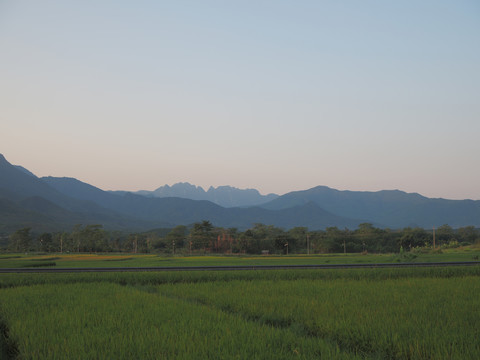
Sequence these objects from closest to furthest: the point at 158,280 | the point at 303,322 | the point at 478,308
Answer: the point at 303,322, the point at 478,308, the point at 158,280

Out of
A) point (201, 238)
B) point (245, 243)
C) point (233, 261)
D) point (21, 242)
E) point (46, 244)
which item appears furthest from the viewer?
point (21, 242)

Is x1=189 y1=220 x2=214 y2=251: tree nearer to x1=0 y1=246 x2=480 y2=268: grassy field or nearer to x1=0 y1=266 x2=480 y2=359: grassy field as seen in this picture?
x1=0 y1=246 x2=480 y2=268: grassy field

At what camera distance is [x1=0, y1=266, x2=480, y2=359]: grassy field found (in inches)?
288

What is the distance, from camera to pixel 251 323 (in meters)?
9.66

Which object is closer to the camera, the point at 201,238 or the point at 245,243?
the point at 245,243

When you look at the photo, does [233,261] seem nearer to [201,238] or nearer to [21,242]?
→ [201,238]

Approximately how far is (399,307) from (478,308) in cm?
231

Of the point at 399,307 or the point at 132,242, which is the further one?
the point at 132,242

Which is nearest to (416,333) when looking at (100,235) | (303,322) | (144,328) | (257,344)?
(303,322)

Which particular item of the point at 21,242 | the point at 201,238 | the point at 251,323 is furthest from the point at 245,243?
the point at 251,323

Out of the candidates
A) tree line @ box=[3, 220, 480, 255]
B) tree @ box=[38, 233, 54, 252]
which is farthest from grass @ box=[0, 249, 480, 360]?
tree @ box=[38, 233, 54, 252]

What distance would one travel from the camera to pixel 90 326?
9578 mm

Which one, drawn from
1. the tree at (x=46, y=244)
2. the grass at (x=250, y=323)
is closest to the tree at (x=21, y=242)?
the tree at (x=46, y=244)

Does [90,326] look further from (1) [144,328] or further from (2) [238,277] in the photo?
(2) [238,277]
